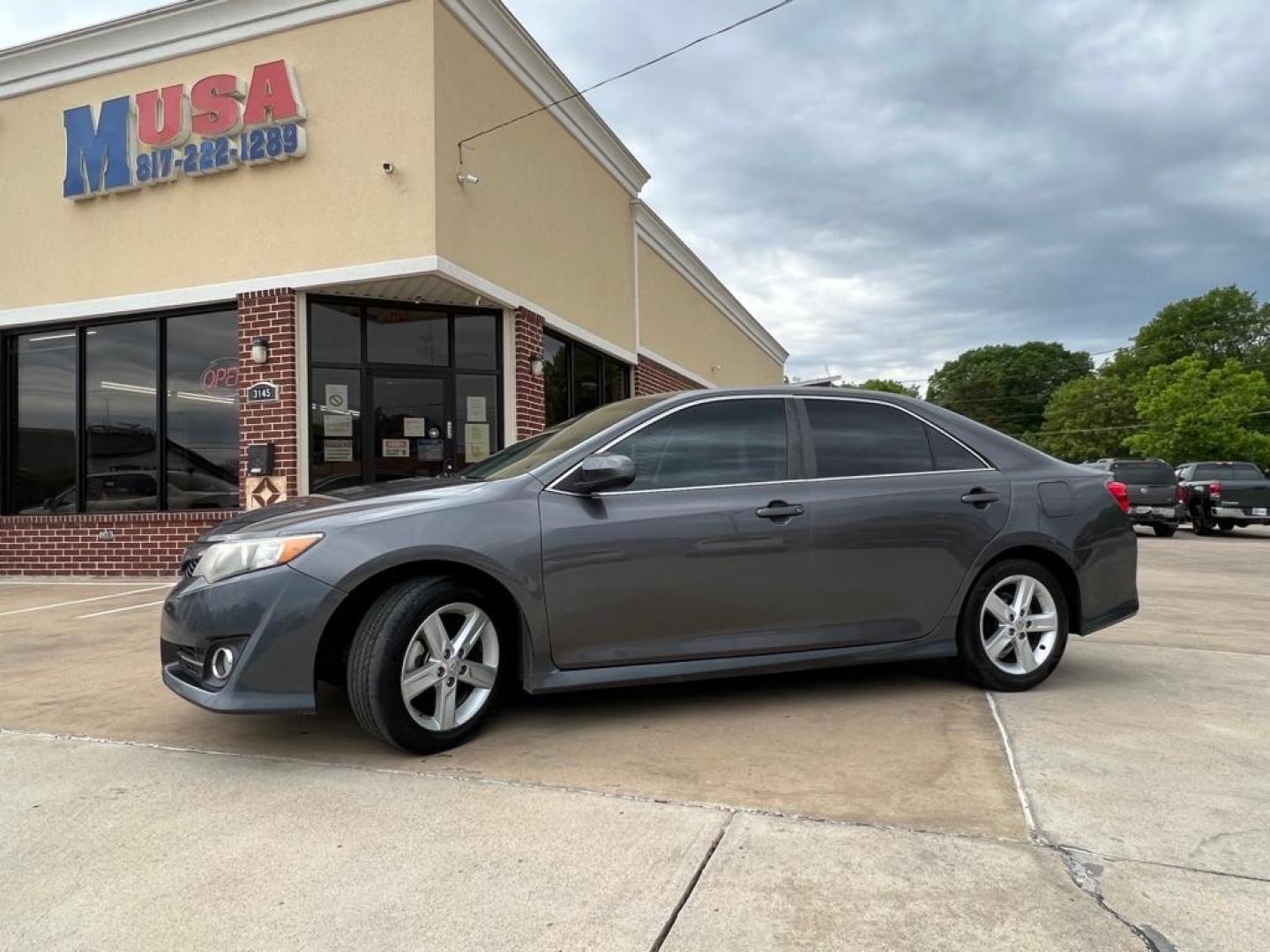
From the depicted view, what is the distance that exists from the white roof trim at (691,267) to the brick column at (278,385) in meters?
7.26

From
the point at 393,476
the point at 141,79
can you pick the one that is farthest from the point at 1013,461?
the point at 141,79

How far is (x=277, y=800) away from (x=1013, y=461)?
3687 mm

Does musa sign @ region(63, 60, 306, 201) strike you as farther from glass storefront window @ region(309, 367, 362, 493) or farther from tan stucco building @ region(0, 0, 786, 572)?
glass storefront window @ region(309, 367, 362, 493)

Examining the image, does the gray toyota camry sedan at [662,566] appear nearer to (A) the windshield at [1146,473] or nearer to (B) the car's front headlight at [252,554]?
(B) the car's front headlight at [252,554]

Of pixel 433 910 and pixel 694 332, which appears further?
pixel 694 332

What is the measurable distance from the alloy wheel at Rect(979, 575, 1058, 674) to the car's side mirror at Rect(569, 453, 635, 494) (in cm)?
197

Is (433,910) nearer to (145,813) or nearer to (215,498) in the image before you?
(145,813)

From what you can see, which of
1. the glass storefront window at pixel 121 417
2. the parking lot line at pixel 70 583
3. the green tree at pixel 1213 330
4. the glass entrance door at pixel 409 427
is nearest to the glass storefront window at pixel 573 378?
the glass entrance door at pixel 409 427

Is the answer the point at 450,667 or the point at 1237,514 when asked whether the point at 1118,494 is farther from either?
the point at 1237,514

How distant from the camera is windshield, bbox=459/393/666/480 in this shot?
376 cm

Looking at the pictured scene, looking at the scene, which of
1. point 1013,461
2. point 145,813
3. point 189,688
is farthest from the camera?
point 1013,461

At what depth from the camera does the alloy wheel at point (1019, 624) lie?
4117 millimetres

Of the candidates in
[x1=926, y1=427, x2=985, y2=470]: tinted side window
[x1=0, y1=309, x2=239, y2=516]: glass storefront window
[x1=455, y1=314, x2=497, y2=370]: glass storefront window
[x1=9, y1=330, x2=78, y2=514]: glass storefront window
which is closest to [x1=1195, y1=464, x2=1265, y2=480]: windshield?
[x1=455, y1=314, x2=497, y2=370]: glass storefront window

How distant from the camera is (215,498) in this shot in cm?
958
